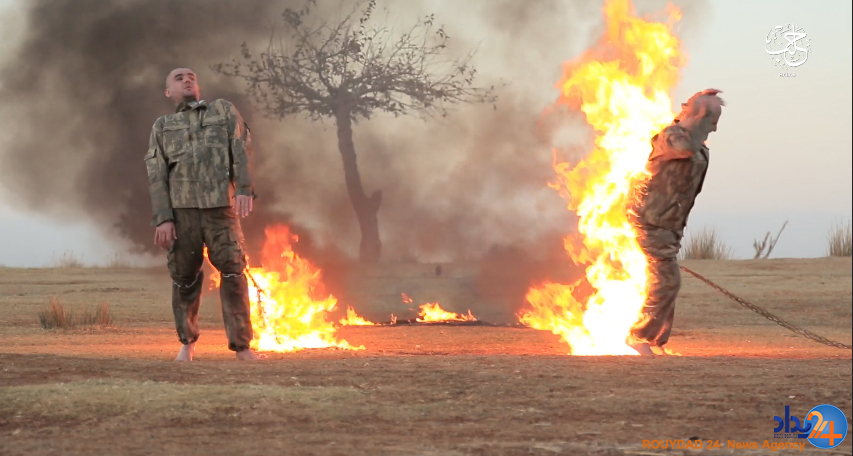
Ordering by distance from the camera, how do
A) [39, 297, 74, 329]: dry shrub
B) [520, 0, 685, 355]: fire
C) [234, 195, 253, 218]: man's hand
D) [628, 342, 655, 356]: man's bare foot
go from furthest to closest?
1. [39, 297, 74, 329]: dry shrub
2. [520, 0, 685, 355]: fire
3. [628, 342, 655, 356]: man's bare foot
4. [234, 195, 253, 218]: man's hand

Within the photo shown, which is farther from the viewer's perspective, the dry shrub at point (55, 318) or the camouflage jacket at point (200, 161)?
the dry shrub at point (55, 318)

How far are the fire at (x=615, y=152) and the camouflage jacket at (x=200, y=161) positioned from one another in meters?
2.96

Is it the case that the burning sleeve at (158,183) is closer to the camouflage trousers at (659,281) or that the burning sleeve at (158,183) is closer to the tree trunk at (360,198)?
the camouflage trousers at (659,281)

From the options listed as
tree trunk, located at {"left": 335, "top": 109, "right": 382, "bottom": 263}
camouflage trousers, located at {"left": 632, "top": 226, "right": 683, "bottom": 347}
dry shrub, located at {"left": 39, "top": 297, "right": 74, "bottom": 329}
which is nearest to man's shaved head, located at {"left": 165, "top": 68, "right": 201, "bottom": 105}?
camouflage trousers, located at {"left": 632, "top": 226, "right": 683, "bottom": 347}

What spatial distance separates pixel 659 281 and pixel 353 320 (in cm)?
581

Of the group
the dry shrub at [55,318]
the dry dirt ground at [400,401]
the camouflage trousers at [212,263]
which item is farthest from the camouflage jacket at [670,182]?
the dry shrub at [55,318]

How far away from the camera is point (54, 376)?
747 centimetres

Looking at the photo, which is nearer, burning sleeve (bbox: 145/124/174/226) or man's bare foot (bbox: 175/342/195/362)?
burning sleeve (bbox: 145/124/174/226)

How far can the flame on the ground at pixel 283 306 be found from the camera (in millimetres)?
9922

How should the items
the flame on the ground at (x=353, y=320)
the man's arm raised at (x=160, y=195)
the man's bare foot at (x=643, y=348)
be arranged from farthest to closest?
the flame on the ground at (x=353, y=320), the man's bare foot at (x=643, y=348), the man's arm raised at (x=160, y=195)

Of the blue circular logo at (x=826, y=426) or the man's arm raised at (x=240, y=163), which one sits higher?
the man's arm raised at (x=240, y=163)

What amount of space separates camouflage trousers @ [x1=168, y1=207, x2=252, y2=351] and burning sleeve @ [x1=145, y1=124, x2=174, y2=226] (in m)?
0.11

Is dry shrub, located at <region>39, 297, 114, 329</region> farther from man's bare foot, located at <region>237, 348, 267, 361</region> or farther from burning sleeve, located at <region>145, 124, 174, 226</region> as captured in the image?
man's bare foot, located at <region>237, 348, 267, 361</region>

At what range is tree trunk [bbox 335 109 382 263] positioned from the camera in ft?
58.8
